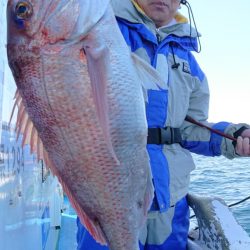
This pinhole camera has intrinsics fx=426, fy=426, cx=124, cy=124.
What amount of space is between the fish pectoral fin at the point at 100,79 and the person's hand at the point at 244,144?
4.17ft

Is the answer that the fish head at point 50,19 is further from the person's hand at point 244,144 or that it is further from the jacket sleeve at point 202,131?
the jacket sleeve at point 202,131

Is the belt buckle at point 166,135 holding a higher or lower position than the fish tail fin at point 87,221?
higher

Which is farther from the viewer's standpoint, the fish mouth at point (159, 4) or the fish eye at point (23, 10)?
the fish mouth at point (159, 4)

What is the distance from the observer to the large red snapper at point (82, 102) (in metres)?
1.52

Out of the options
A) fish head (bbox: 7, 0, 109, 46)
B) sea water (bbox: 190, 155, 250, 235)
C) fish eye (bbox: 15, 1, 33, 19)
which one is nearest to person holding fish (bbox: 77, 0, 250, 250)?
fish head (bbox: 7, 0, 109, 46)

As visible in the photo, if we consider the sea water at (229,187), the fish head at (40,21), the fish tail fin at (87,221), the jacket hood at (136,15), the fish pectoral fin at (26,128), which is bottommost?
the sea water at (229,187)

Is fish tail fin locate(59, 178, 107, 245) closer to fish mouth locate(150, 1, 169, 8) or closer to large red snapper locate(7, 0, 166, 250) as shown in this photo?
large red snapper locate(7, 0, 166, 250)

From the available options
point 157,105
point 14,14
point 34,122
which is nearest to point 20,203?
point 157,105

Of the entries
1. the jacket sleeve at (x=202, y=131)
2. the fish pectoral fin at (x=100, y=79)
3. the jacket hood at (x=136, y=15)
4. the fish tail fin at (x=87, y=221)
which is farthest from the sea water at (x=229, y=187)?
the fish pectoral fin at (x=100, y=79)

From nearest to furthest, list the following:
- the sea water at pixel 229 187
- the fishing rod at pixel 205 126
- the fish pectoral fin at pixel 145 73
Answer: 1. the fish pectoral fin at pixel 145 73
2. the fishing rod at pixel 205 126
3. the sea water at pixel 229 187

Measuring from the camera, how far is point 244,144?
2.57m

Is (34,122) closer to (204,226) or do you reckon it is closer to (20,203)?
(20,203)

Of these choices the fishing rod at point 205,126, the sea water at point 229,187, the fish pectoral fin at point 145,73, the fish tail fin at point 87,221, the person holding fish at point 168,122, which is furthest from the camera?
the sea water at point 229,187

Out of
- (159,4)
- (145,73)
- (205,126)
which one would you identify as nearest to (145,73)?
(145,73)
